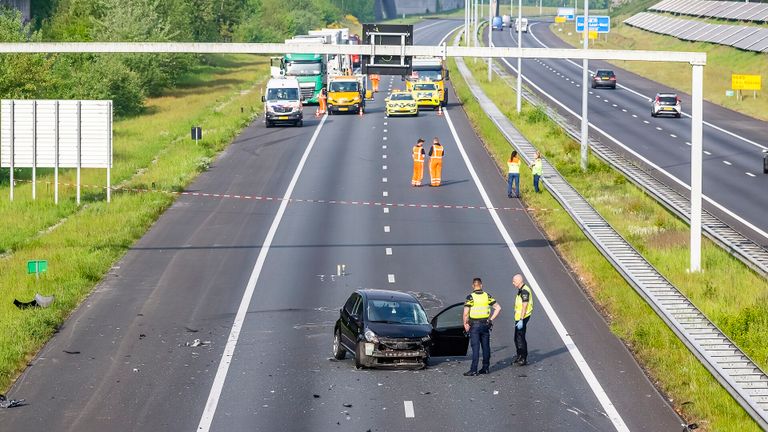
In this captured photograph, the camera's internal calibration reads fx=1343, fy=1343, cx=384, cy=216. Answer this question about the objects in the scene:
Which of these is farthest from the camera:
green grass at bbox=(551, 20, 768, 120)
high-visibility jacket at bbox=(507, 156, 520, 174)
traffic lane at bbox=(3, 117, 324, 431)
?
green grass at bbox=(551, 20, 768, 120)

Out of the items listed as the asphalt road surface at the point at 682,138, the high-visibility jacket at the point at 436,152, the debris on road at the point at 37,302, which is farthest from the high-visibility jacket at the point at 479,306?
the high-visibility jacket at the point at 436,152

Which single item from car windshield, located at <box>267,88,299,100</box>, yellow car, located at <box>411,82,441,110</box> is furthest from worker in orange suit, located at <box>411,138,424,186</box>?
yellow car, located at <box>411,82,441,110</box>

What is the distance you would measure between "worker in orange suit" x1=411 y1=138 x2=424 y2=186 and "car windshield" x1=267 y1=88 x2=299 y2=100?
21346 millimetres

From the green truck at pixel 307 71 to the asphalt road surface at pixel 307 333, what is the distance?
108 ft

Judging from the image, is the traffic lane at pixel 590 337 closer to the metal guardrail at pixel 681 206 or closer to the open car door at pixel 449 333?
the open car door at pixel 449 333

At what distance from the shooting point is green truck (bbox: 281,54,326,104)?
84.2m

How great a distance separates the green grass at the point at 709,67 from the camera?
303ft

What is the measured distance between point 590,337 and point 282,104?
4531cm

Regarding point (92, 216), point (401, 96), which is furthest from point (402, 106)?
point (92, 216)

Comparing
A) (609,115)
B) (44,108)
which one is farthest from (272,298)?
(609,115)

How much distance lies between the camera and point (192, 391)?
76.8 ft

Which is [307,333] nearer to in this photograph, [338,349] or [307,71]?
[338,349]

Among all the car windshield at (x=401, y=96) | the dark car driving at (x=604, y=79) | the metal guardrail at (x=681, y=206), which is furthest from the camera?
the dark car driving at (x=604, y=79)

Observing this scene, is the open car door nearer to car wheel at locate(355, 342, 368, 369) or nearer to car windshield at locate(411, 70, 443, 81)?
car wheel at locate(355, 342, 368, 369)
